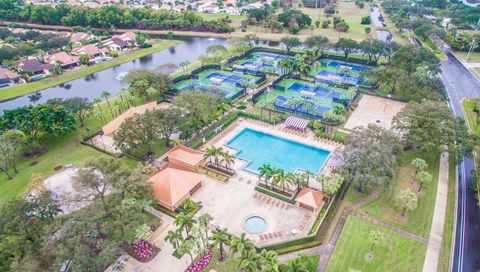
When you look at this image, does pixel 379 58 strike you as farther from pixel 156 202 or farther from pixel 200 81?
pixel 156 202

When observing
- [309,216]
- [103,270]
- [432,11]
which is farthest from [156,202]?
[432,11]

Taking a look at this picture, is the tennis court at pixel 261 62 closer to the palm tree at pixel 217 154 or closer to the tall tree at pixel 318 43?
the tall tree at pixel 318 43

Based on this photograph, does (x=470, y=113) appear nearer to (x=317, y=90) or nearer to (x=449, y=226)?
(x=317, y=90)

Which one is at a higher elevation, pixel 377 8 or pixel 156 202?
pixel 377 8

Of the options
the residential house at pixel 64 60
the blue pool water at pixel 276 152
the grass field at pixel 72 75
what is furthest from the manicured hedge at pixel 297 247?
the residential house at pixel 64 60

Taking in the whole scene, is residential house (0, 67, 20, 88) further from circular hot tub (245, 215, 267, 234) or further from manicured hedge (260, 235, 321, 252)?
manicured hedge (260, 235, 321, 252)

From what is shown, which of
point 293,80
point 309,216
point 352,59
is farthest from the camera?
point 352,59
